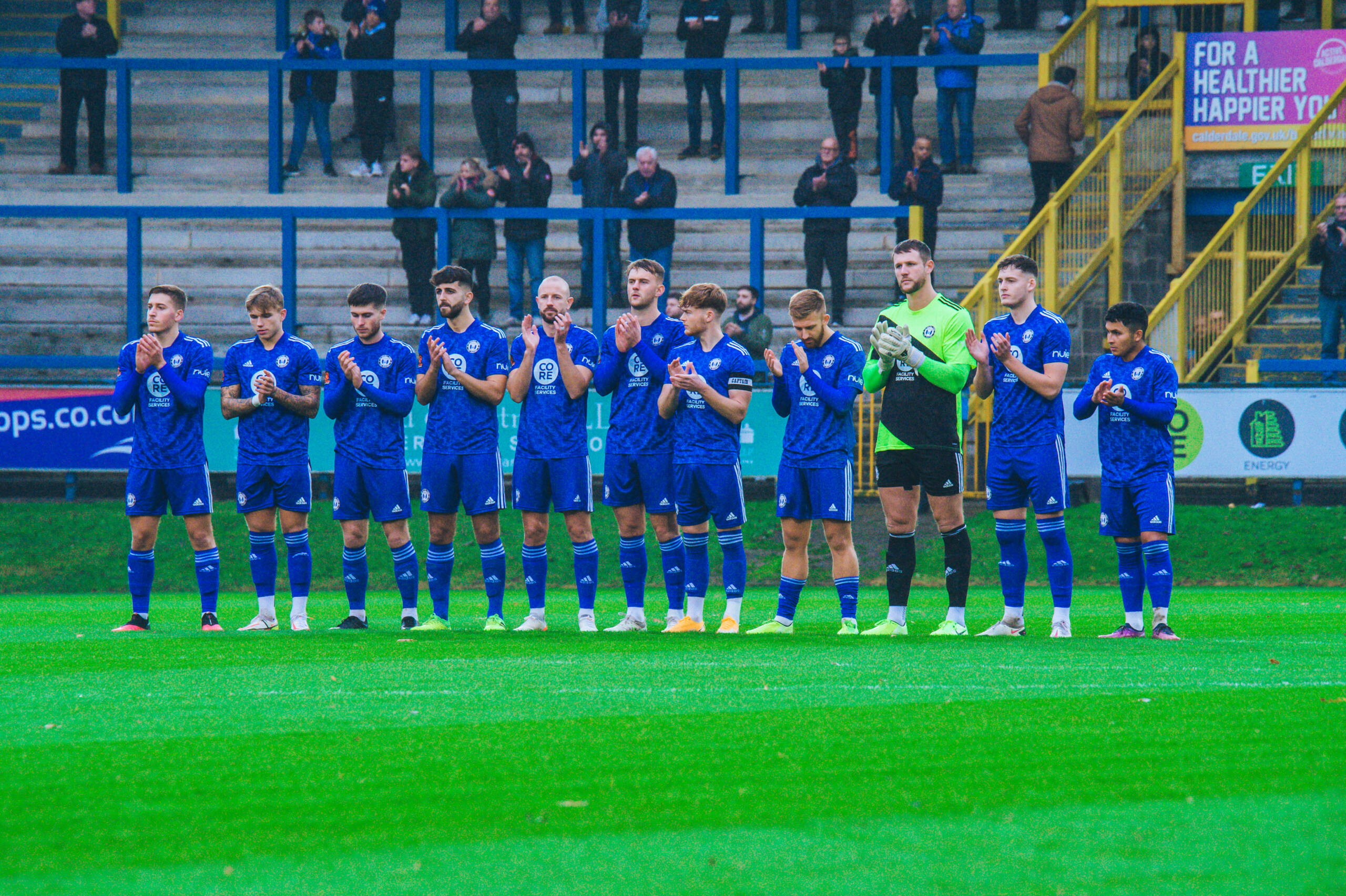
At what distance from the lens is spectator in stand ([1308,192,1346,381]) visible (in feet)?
56.4

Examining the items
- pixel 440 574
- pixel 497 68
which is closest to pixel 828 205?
pixel 497 68

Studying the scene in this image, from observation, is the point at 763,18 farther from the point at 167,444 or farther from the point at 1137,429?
the point at 1137,429

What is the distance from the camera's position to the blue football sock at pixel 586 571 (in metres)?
9.35

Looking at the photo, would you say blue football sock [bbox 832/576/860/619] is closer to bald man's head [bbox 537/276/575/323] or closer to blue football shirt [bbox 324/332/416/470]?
bald man's head [bbox 537/276/575/323]

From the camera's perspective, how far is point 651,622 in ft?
32.9

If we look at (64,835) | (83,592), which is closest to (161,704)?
(64,835)

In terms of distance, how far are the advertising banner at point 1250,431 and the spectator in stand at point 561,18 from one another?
40.5 feet

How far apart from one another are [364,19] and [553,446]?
13.5 metres

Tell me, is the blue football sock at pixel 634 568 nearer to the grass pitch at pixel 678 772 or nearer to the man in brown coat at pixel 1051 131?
the grass pitch at pixel 678 772

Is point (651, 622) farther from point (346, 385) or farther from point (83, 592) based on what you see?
point (83, 592)

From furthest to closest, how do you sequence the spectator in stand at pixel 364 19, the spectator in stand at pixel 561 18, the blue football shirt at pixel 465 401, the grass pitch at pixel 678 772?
the spectator in stand at pixel 561 18 → the spectator in stand at pixel 364 19 → the blue football shirt at pixel 465 401 → the grass pitch at pixel 678 772

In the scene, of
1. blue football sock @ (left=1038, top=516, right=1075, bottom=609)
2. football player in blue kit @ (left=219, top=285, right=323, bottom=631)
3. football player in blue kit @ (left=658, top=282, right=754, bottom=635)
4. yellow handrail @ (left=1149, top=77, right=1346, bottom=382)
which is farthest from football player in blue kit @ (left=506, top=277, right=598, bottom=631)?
yellow handrail @ (left=1149, top=77, right=1346, bottom=382)

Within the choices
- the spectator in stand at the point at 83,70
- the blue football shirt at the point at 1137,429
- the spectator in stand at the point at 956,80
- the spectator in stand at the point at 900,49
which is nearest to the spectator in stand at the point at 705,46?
the spectator in stand at the point at 900,49

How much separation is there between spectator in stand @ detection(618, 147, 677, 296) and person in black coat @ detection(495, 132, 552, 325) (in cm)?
106
